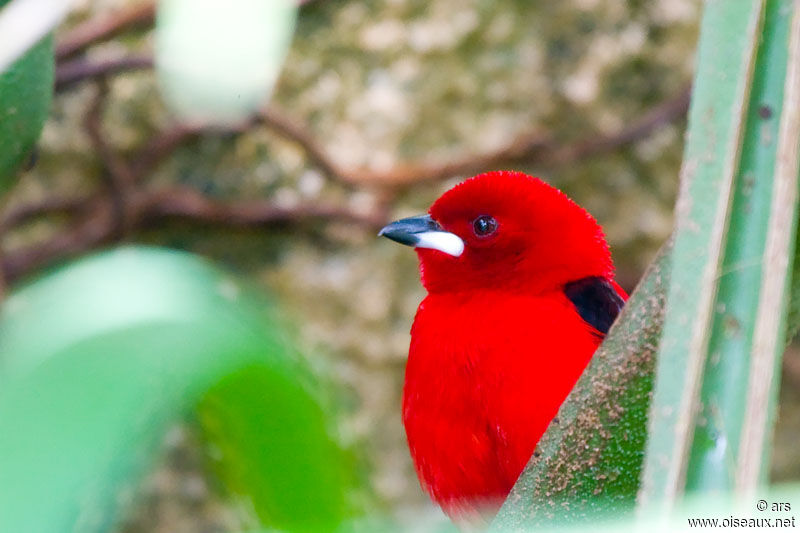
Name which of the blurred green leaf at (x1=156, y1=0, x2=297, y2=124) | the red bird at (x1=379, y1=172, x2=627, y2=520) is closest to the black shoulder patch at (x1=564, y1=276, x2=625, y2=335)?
the red bird at (x1=379, y1=172, x2=627, y2=520)

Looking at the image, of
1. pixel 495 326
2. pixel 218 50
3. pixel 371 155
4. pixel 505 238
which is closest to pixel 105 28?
pixel 371 155

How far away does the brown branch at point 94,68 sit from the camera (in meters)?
2.89

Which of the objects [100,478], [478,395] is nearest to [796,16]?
[100,478]

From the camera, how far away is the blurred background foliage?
310cm

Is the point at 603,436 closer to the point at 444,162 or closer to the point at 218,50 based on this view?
the point at 218,50

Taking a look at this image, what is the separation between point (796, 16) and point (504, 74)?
8.93 ft

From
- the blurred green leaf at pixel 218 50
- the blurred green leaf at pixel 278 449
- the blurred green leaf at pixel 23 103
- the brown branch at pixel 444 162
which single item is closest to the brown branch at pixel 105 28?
the brown branch at pixel 444 162

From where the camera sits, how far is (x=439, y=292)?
73.5 inches

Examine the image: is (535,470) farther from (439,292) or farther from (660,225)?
(660,225)

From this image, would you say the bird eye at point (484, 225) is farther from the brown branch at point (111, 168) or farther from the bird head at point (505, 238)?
the brown branch at point (111, 168)

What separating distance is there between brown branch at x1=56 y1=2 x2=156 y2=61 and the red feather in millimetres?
1475

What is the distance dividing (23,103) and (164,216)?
2046 millimetres

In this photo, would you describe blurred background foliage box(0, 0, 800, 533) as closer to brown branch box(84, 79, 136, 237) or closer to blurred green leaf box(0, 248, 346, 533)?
brown branch box(84, 79, 136, 237)

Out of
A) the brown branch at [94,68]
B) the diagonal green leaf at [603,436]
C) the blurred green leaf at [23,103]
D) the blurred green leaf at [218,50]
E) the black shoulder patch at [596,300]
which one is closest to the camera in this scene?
the blurred green leaf at [218,50]
